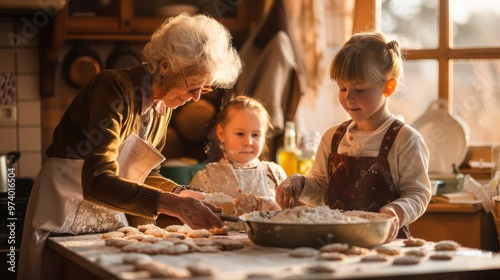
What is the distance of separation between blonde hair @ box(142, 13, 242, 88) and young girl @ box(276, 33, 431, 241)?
0.31m

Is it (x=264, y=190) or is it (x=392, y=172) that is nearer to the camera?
(x=392, y=172)

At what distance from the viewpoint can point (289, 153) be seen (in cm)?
331

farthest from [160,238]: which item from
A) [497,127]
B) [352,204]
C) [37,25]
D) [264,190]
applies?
[497,127]

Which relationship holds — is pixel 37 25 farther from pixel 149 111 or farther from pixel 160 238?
pixel 160 238

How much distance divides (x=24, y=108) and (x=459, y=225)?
195cm

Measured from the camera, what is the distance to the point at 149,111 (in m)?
2.18

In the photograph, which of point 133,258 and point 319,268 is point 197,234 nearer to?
point 133,258

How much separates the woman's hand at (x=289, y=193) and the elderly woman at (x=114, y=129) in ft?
0.75

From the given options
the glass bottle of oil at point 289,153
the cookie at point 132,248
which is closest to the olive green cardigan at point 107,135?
the cookie at point 132,248

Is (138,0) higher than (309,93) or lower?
higher

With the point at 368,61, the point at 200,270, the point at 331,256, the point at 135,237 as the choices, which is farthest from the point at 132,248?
the point at 368,61

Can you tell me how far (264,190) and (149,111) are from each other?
93cm

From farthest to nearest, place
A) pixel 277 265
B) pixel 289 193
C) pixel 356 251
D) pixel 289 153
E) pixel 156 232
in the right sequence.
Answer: pixel 289 153, pixel 289 193, pixel 156 232, pixel 356 251, pixel 277 265

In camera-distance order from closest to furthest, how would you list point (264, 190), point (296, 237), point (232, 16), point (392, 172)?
point (296, 237)
point (392, 172)
point (264, 190)
point (232, 16)
